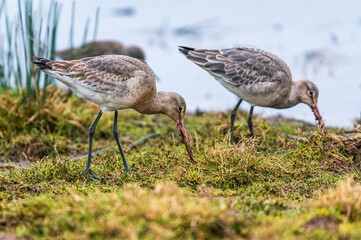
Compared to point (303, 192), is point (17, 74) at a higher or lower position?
lower

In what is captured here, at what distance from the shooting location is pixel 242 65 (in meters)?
6.94

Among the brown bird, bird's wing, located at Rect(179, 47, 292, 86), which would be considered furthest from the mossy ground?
the brown bird

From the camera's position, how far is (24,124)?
7.50m

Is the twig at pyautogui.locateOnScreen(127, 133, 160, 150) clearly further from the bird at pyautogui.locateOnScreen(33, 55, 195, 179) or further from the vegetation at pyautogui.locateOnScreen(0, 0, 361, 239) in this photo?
the bird at pyautogui.locateOnScreen(33, 55, 195, 179)

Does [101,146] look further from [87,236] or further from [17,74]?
[87,236]

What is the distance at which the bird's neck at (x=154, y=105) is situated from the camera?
239 inches

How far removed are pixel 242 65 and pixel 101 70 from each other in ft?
7.51

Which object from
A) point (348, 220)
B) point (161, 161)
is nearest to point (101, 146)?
point (161, 161)

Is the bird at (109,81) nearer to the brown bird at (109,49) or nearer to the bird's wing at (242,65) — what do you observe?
the bird's wing at (242,65)

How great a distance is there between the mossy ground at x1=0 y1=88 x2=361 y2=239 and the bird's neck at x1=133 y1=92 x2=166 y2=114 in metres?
0.60

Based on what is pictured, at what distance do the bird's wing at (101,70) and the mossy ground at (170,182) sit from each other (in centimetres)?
104

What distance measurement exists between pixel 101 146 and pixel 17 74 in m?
2.07

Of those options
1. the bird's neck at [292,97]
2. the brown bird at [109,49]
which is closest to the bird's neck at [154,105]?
the bird's neck at [292,97]

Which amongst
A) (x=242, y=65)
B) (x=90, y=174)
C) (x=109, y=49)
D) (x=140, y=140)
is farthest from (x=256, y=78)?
(x=109, y=49)
